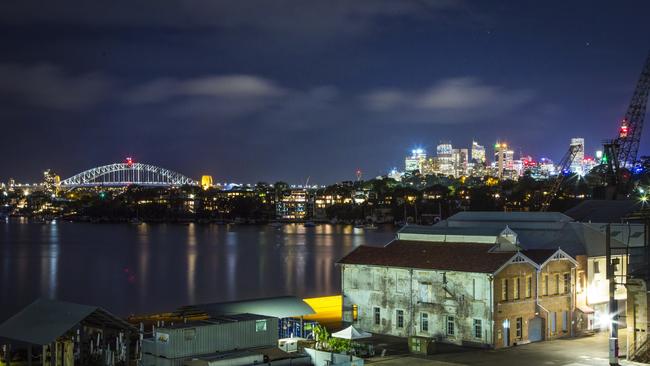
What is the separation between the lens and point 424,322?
30438mm

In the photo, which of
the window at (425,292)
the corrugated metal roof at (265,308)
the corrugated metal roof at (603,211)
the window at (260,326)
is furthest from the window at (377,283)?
the corrugated metal roof at (603,211)

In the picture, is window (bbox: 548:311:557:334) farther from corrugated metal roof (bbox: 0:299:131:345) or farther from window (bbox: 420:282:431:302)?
corrugated metal roof (bbox: 0:299:131:345)

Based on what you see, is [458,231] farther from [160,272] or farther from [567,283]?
[160,272]

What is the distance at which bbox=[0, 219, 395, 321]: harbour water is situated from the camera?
63.5 meters

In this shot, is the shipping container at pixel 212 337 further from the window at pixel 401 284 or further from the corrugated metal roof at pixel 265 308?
the window at pixel 401 284

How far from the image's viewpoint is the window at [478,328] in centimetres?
2875

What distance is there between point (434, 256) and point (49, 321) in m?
15.8

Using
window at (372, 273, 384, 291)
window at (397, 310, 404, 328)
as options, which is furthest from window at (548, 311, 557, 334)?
window at (372, 273, 384, 291)

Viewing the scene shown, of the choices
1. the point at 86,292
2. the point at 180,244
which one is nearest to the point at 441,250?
the point at 86,292

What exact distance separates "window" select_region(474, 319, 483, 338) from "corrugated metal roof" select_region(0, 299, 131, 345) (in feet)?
44.5

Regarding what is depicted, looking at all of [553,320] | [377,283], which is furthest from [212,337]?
[553,320]

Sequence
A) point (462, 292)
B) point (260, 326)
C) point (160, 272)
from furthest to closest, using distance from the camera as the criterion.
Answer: point (160, 272)
point (462, 292)
point (260, 326)

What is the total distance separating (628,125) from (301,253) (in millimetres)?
46146

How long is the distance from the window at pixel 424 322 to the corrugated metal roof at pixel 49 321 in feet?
42.6
